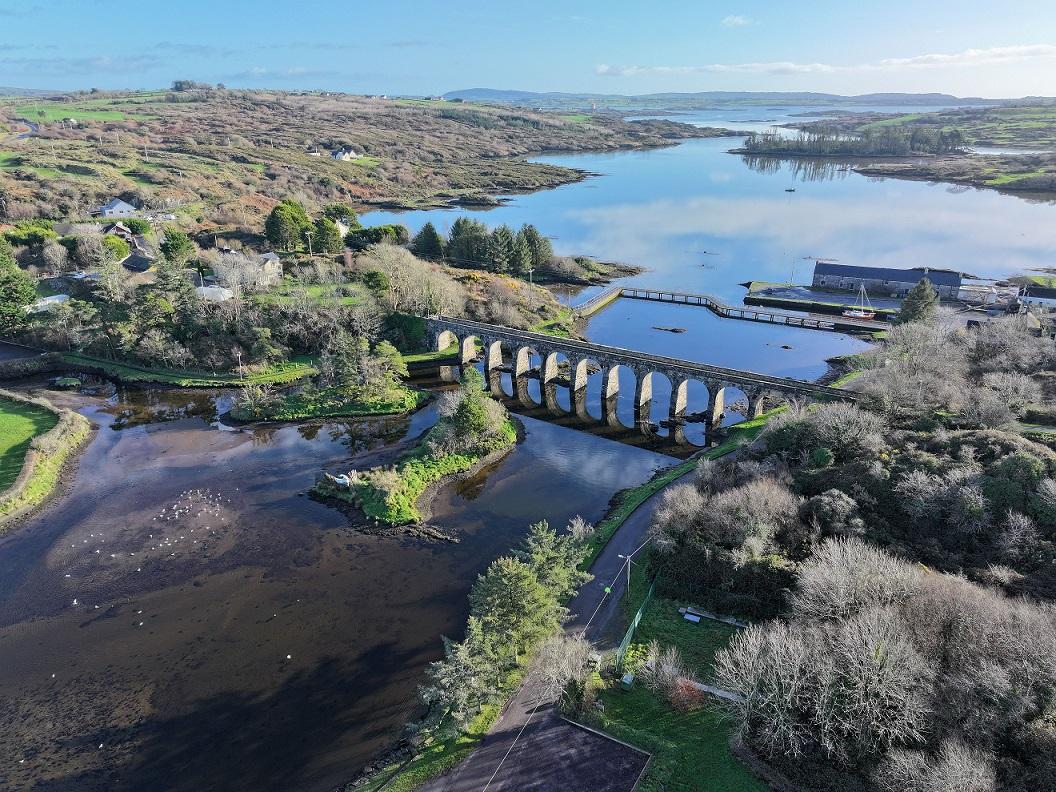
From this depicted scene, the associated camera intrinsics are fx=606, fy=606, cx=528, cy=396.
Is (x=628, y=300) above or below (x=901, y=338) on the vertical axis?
below

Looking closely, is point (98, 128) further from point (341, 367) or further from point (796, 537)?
point (796, 537)

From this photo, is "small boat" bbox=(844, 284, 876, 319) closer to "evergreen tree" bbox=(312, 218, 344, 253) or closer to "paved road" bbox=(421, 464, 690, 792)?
"evergreen tree" bbox=(312, 218, 344, 253)

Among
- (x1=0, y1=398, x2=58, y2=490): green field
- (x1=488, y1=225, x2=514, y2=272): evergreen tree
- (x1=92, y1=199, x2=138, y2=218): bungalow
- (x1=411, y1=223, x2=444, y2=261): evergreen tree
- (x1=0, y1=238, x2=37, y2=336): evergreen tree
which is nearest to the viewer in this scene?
(x1=0, y1=398, x2=58, y2=490): green field

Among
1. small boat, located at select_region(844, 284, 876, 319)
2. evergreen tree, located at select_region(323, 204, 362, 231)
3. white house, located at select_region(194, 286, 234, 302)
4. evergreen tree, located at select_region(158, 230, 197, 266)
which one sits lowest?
small boat, located at select_region(844, 284, 876, 319)

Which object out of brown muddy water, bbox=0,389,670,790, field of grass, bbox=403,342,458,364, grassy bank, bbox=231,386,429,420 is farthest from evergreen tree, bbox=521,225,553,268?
brown muddy water, bbox=0,389,670,790

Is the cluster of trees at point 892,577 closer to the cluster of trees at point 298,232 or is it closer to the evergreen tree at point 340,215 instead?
the cluster of trees at point 298,232

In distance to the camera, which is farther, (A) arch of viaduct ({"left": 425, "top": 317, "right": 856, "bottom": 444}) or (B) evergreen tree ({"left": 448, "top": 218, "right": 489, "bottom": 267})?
(B) evergreen tree ({"left": 448, "top": 218, "right": 489, "bottom": 267})

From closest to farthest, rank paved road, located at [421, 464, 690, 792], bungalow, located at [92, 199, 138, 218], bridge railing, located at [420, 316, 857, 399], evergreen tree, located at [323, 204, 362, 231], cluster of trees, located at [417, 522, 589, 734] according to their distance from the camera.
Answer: paved road, located at [421, 464, 690, 792] → cluster of trees, located at [417, 522, 589, 734] → bridge railing, located at [420, 316, 857, 399] → bungalow, located at [92, 199, 138, 218] → evergreen tree, located at [323, 204, 362, 231]

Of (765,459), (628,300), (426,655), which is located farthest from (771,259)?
(426,655)
